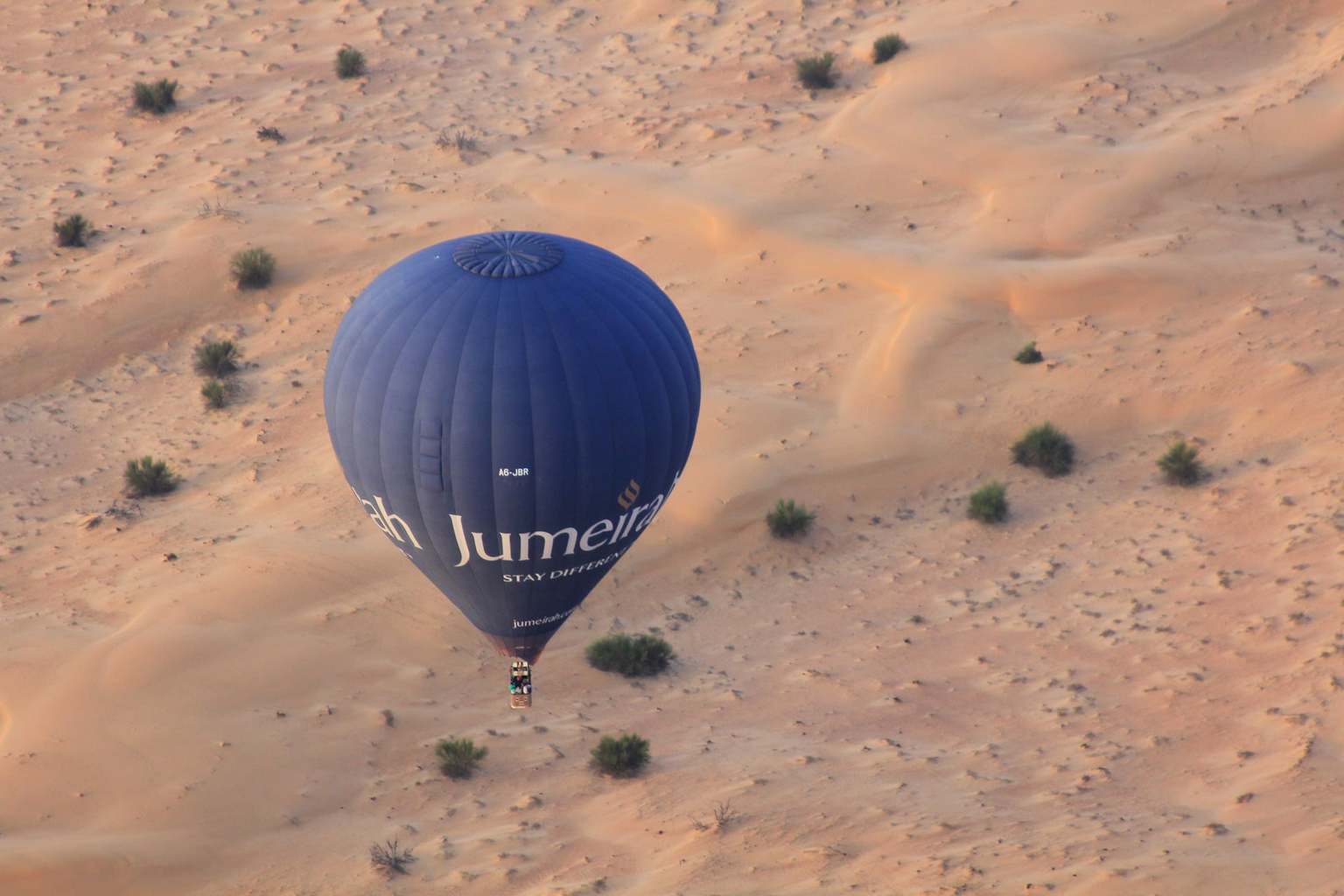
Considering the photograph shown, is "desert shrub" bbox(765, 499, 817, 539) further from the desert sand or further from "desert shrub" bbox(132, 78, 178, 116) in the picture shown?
"desert shrub" bbox(132, 78, 178, 116)

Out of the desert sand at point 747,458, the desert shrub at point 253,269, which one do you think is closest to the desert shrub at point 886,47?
the desert sand at point 747,458

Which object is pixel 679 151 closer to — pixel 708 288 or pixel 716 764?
pixel 708 288

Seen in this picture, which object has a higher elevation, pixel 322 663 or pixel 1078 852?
pixel 322 663

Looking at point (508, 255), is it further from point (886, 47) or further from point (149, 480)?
point (886, 47)

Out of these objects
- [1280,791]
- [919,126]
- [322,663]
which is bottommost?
[1280,791]

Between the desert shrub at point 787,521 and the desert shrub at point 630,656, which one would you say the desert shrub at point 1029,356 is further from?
the desert shrub at point 630,656

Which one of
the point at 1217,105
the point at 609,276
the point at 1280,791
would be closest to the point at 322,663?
the point at 609,276
